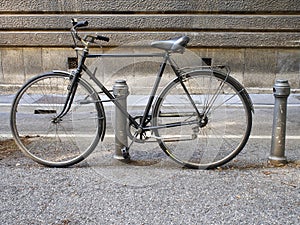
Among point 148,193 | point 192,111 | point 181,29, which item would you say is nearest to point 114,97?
point 192,111

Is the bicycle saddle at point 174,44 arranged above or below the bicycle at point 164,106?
above

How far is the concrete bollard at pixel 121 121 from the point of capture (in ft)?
11.7

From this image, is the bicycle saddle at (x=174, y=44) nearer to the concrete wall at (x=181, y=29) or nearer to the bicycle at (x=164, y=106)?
the bicycle at (x=164, y=106)

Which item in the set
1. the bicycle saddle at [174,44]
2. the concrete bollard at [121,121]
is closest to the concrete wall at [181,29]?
the concrete bollard at [121,121]

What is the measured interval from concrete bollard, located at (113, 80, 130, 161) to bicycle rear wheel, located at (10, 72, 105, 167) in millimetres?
195

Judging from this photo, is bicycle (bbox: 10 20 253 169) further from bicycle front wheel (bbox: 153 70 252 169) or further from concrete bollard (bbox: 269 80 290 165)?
concrete bollard (bbox: 269 80 290 165)

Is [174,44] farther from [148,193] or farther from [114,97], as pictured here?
[148,193]

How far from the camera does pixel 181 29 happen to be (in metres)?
7.47

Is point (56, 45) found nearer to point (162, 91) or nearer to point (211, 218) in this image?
point (162, 91)

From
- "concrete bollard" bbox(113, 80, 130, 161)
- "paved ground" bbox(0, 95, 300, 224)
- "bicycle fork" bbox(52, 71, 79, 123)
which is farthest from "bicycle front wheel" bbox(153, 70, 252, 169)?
"bicycle fork" bbox(52, 71, 79, 123)

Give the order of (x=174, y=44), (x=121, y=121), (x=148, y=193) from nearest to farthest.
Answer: (x=148, y=193) < (x=174, y=44) < (x=121, y=121)

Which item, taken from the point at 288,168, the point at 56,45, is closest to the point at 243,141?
the point at 288,168

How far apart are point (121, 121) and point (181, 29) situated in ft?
14.4

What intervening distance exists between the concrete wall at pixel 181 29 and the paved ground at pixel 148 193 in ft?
13.0
